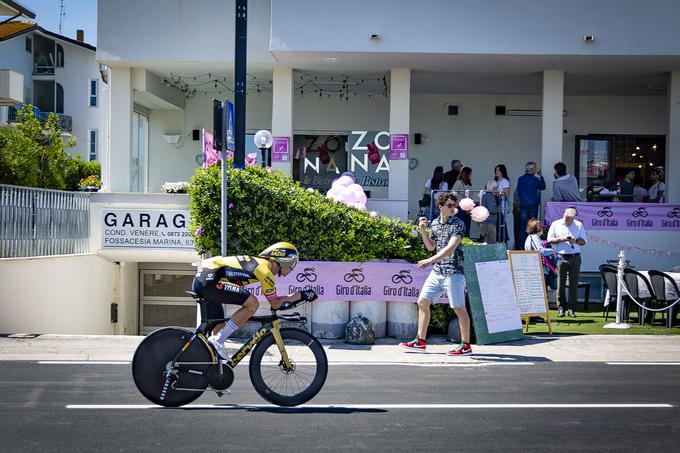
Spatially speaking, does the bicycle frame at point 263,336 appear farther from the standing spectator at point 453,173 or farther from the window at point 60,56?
the window at point 60,56

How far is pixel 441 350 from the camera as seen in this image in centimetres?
1188

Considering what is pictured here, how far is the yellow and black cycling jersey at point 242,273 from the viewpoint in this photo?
7.73 metres

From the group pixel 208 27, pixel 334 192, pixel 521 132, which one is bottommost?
pixel 334 192

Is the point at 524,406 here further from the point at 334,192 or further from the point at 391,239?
the point at 334,192

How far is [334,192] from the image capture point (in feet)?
46.4

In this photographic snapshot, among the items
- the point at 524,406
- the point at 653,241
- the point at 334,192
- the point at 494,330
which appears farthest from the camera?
the point at 653,241

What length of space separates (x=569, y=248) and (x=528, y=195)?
9.86 feet

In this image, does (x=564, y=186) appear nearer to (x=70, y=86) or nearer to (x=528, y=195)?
(x=528, y=195)

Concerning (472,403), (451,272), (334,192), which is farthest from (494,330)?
(472,403)

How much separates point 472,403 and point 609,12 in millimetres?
11816

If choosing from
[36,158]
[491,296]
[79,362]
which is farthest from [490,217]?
[36,158]

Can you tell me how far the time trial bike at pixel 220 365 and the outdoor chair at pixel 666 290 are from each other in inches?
310

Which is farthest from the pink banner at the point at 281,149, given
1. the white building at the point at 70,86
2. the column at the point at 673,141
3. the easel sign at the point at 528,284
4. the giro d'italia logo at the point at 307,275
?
the white building at the point at 70,86

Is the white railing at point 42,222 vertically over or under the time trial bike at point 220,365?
over
